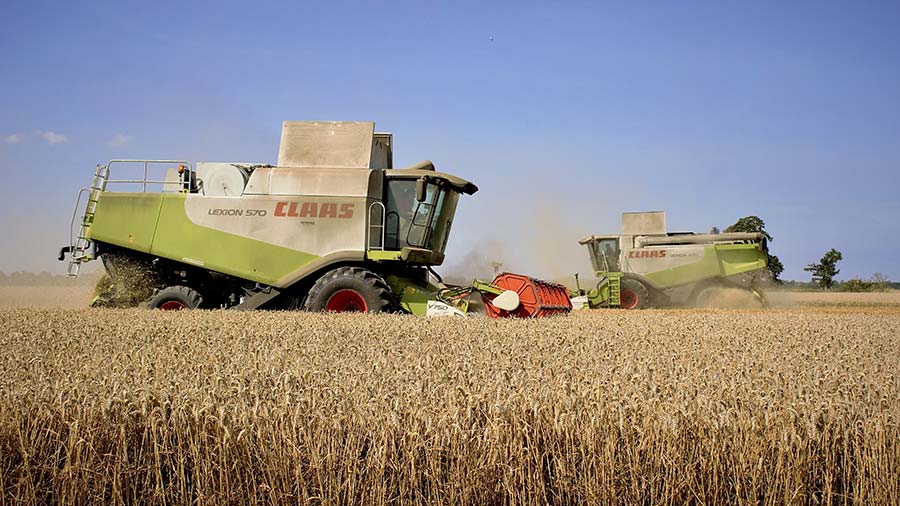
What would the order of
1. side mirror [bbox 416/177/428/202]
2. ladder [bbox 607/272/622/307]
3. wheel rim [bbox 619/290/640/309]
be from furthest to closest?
A: wheel rim [bbox 619/290/640/309]
ladder [bbox 607/272/622/307]
side mirror [bbox 416/177/428/202]

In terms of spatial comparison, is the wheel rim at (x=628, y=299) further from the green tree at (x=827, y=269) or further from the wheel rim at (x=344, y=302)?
the green tree at (x=827, y=269)

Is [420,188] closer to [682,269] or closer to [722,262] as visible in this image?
[682,269]

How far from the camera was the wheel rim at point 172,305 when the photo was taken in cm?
1098

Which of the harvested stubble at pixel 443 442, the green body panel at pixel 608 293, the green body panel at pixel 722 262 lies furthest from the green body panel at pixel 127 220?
the green body panel at pixel 722 262

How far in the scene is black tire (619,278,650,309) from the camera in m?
20.3

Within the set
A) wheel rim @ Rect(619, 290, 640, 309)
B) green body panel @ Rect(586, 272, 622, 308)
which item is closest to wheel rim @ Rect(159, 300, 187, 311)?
green body panel @ Rect(586, 272, 622, 308)

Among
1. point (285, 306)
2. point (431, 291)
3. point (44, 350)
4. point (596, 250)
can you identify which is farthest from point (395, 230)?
point (596, 250)

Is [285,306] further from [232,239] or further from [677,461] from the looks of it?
[677,461]

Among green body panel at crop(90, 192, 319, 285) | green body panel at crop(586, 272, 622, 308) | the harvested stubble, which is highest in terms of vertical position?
green body panel at crop(90, 192, 319, 285)

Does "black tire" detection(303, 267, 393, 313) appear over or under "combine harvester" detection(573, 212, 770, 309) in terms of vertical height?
under

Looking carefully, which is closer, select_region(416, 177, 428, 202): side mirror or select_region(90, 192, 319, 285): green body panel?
select_region(416, 177, 428, 202): side mirror

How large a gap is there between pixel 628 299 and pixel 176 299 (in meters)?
13.2

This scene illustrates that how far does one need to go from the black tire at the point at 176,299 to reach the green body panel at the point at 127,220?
81cm

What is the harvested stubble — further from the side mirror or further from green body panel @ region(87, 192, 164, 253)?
green body panel @ region(87, 192, 164, 253)
